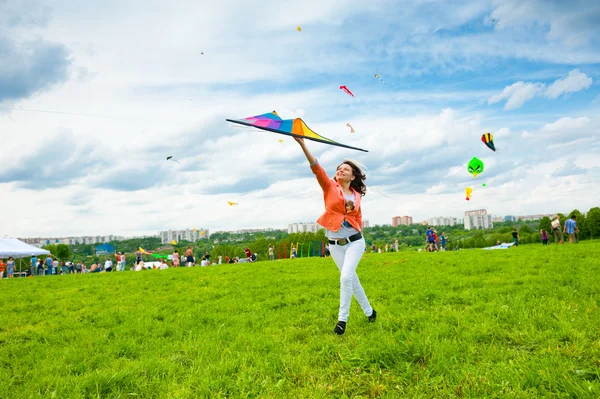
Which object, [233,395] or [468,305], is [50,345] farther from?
[468,305]

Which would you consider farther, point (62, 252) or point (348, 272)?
point (62, 252)

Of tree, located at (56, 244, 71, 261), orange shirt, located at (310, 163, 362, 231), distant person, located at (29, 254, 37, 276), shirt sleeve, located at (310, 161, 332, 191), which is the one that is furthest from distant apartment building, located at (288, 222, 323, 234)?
shirt sleeve, located at (310, 161, 332, 191)

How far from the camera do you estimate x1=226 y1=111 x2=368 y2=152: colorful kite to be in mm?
6316

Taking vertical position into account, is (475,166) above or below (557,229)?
above

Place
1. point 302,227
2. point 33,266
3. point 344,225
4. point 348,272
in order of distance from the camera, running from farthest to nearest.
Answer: point 302,227 → point 33,266 → point 344,225 → point 348,272

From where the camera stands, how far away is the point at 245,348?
6.44 meters

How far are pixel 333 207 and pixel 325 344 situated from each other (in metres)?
2.20

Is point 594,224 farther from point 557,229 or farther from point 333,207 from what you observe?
point 333,207

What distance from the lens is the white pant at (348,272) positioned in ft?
22.2

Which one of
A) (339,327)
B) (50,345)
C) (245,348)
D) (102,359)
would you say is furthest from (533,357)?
(50,345)

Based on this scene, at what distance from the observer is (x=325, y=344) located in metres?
6.21

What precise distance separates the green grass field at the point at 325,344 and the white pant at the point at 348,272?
393 millimetres

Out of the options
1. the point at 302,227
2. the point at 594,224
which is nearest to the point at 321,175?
the point at 594,224

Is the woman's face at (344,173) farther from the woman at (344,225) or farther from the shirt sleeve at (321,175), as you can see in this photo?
the shirt sleeve at (321,175)
